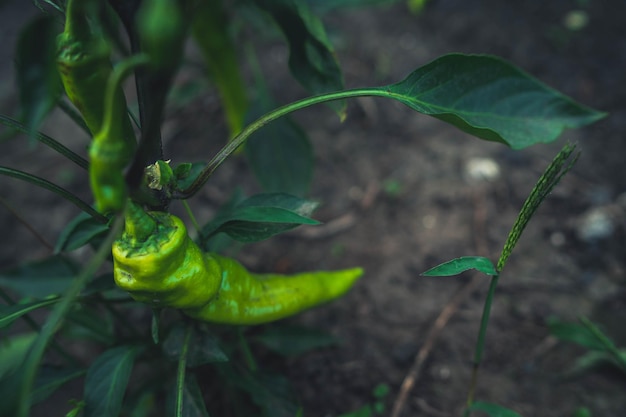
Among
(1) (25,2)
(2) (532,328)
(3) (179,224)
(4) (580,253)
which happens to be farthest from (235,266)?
(1) (25,2)

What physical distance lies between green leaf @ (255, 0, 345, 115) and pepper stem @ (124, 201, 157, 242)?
0.49m

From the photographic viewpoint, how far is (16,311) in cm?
91

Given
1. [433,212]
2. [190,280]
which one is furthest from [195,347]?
[433,212]

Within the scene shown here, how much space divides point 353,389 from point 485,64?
801mm

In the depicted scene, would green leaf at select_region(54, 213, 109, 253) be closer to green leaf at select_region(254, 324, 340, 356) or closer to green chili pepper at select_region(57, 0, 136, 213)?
green chili pepper at select_region(57, 0, 136, 213)

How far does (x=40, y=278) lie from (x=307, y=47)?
32.5 inches

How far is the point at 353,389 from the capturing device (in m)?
1.27

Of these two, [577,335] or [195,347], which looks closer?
[195,347]

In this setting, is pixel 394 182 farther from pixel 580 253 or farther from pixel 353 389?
pixel 353 389

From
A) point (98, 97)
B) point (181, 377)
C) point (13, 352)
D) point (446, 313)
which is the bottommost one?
point (446, 313)

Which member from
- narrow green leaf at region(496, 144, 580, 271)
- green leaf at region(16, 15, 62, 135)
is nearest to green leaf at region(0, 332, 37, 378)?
green leaf at region(16, 15, 62, 135)

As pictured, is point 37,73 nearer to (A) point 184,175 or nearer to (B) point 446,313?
(A) point 184,175

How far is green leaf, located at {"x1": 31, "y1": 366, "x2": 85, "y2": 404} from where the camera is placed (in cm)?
101

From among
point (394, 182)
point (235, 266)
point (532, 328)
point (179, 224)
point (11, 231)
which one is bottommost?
point (532, 328)
